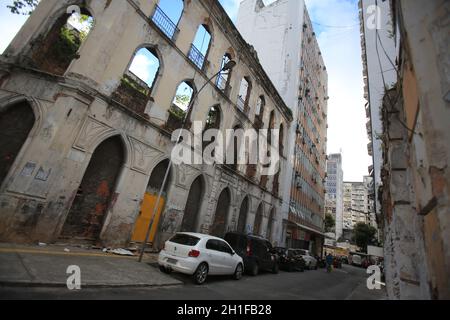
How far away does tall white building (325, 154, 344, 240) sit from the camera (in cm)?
9325

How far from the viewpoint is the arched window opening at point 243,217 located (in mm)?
19156

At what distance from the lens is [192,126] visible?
14.0m

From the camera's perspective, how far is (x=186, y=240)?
811 cm

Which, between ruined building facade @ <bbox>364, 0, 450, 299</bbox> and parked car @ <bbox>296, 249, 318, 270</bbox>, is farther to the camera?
parked car @ <bbox>296, 249, 318, 270</bbox>

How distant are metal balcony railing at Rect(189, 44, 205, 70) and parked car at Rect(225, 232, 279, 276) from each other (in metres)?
10.2

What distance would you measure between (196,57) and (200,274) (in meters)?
12.0

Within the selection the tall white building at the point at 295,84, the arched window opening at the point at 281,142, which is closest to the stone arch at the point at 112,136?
the arched window opening at the point at 281,142

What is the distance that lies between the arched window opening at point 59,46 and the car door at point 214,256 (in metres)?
8.60

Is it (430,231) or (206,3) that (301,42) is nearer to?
(206,3)

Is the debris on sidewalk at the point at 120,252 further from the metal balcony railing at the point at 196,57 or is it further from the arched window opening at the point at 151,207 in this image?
the metal balcony railing at the point at 196,57

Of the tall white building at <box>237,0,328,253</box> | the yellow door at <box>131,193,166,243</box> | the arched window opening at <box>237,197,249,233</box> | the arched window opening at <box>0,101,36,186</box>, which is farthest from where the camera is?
the tall white building at <box>237,0,328,253</box>

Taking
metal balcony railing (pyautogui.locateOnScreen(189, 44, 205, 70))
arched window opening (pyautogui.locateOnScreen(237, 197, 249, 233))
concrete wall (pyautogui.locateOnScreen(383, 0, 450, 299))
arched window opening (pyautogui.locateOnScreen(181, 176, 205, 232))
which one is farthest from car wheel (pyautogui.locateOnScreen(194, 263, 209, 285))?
metal balcony railing (pyautogui.locateOnScreen(189, 44, 205, 70))

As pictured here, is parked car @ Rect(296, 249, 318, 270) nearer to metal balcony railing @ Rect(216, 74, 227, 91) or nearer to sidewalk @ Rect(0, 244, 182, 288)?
metal balcony railing @ Rect(216, 74, 227, 91)

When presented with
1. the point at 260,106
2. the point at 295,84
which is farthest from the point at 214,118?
the point at 295,84
